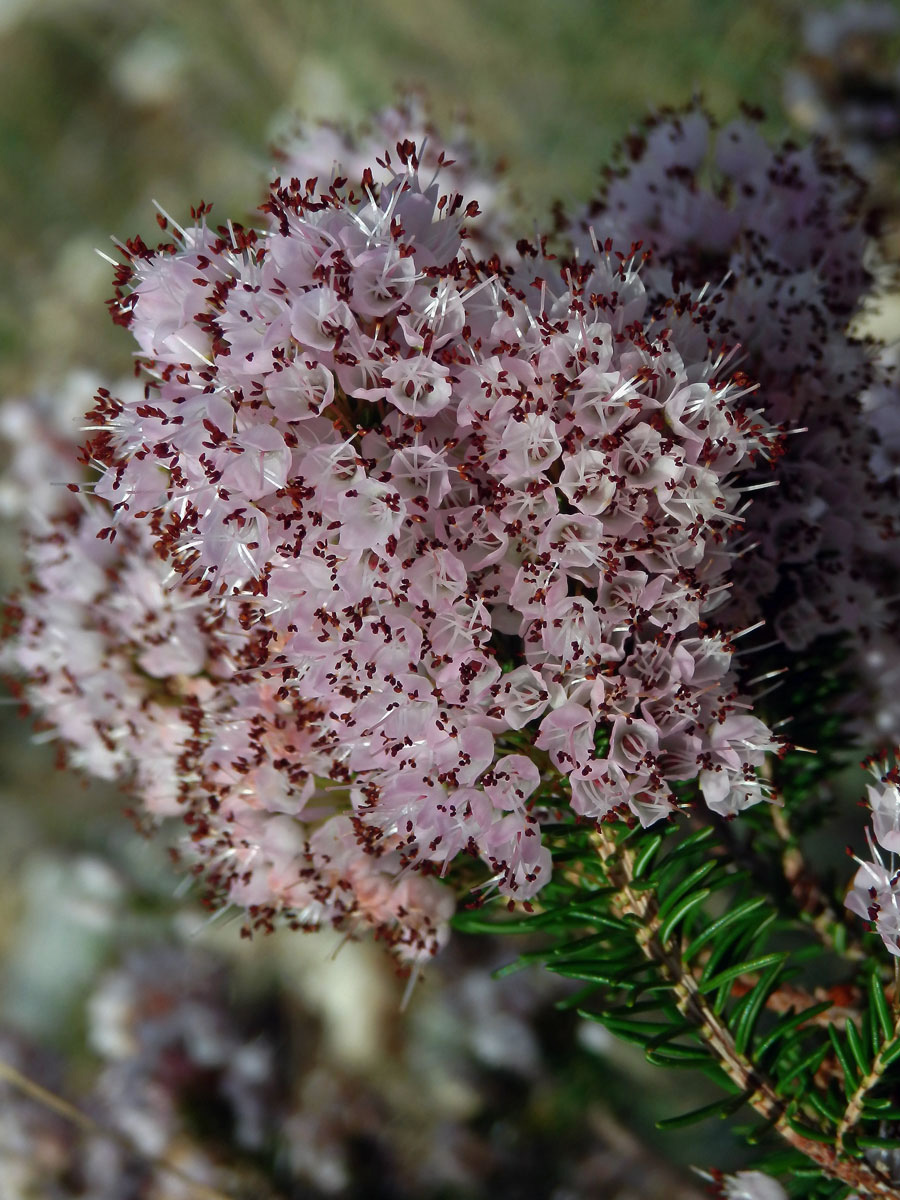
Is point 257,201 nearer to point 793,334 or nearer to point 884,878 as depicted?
point 793,334

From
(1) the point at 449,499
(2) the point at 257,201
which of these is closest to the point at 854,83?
(2) the point at 257,201

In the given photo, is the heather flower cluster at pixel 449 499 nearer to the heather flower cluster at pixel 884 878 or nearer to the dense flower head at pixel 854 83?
the heather flower cluster at pixel 884 878

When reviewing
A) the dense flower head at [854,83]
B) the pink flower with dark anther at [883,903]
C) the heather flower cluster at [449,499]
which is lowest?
the pink flower with dark anther at [883,903]

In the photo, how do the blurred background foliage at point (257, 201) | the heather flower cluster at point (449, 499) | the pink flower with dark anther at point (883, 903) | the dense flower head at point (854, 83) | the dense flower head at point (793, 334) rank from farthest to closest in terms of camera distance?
1. the dense flower head at point (854, 83)
2. the blurred background foliage at point (257, 201)
3. the dense flower head at point (793, 334)
4. the pink flower with dark anther at point (883, 903)
5. the heather flower cluster at point (449, 499)

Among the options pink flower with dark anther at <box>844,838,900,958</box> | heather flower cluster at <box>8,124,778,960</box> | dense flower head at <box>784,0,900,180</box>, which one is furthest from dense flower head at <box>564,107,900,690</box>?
dense flower head at <box>784,0,900,180</box>

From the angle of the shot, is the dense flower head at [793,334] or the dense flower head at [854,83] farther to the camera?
the dense flower head at [854,83]

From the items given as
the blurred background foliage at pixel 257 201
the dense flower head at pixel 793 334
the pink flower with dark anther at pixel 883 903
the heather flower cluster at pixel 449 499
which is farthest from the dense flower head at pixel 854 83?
the pink flower with dark anther at pixel 883 903

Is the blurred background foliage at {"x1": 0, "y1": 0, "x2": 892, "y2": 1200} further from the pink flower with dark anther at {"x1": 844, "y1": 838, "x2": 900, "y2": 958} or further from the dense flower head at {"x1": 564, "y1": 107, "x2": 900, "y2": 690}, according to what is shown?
the pink flower with dark anther at {"x1": 844, "y1": 838, "x2": 900, "y2": 958}
